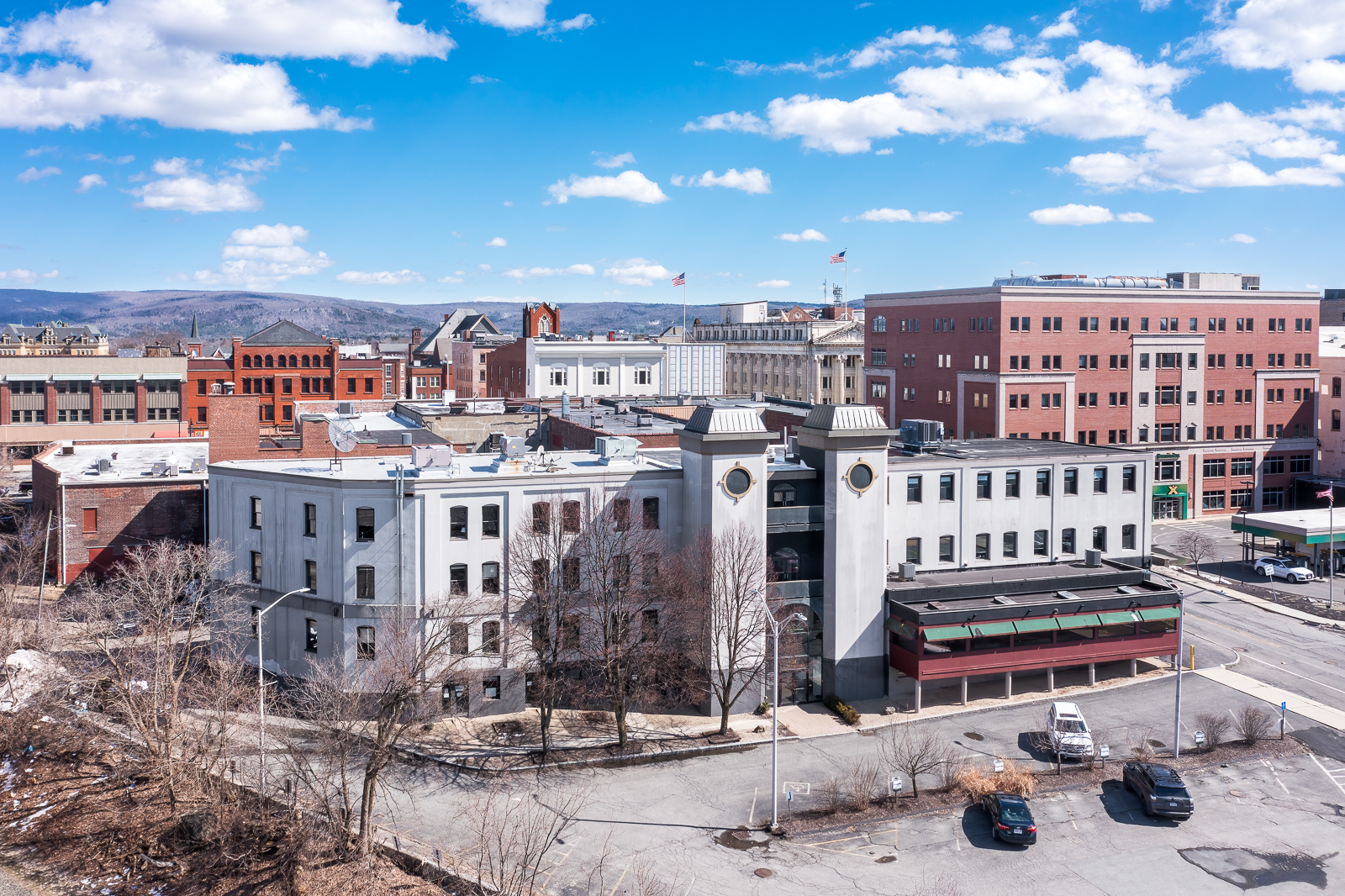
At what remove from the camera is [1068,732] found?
49.8 meters

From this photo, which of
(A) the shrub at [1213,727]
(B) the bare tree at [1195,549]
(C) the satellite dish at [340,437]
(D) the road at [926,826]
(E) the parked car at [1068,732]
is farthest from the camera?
(B) the bare tree at [1195,549]

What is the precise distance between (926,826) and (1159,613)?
78.6ft

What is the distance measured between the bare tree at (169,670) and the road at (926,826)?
881 centimetres

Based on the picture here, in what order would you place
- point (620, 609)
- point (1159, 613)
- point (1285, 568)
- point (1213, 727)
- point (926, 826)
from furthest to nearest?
point (1285, 568)
point (1159, 613)
point (620, 609)
point (1213, 727)
point (926, 826)

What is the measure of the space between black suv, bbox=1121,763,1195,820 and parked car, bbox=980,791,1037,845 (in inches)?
199

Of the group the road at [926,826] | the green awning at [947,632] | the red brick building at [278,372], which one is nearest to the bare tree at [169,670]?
the road at [926,826]

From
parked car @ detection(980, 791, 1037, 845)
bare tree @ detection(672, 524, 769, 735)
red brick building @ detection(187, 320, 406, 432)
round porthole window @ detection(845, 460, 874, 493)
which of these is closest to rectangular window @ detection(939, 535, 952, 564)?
round porthole window @ detection(845, 460, 874, 493)

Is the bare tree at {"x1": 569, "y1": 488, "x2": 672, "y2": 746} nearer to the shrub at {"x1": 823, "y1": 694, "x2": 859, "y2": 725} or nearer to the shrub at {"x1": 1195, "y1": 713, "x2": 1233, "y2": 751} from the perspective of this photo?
the shrub at {"x1": 823, "y1": 694, "x2": 859, "y2": 725}

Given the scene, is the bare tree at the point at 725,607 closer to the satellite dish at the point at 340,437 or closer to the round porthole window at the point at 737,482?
the round porthole window at the point at 737,482

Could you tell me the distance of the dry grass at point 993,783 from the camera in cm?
4547

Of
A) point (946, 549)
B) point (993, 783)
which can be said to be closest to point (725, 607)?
point (993, 783)

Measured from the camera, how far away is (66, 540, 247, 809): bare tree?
149 ft

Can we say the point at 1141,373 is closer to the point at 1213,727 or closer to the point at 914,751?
the point at 1213,727

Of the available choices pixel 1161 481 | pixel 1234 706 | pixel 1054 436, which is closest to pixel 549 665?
pixel 1234 706
